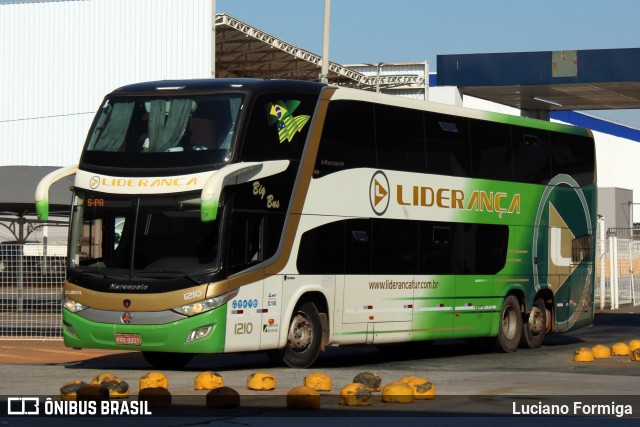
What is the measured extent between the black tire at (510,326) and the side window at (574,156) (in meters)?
2.83

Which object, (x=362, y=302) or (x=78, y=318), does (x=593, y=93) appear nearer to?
(x=362, y=302)

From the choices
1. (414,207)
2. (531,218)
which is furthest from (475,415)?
(531,218)

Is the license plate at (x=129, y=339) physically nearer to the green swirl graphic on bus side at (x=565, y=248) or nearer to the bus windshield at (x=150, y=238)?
the bus windshield at (x=150, y=238)

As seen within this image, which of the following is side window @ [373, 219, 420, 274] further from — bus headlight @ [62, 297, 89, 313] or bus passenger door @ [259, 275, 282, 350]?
bus headlight @ [62, 297, 89, 313]

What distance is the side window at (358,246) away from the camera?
63.0 ft

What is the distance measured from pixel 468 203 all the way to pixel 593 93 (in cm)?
1653

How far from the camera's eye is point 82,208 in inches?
701

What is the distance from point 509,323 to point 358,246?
202 inches

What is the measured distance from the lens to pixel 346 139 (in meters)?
19.0

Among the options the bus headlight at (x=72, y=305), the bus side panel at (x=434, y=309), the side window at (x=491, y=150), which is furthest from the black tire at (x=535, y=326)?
the bus headlight at (x=72, y=305)

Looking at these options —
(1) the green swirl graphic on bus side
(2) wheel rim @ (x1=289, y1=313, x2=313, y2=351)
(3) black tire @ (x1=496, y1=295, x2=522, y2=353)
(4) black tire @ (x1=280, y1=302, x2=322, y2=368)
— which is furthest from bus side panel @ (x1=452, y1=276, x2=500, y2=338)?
(2) wheel rim @ (x1=289, y1=313, x2=313, y2=351)

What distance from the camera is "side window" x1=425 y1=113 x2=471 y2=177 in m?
21.0

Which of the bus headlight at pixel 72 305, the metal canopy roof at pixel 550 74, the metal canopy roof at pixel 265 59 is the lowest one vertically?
the bus headlight at pixel 72 305

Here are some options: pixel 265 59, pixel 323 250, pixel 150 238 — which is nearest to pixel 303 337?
pixel 323 250
